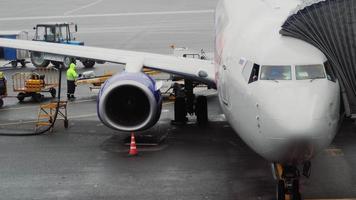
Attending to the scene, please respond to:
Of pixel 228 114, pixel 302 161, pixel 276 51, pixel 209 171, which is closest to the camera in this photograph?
pixel 302 161

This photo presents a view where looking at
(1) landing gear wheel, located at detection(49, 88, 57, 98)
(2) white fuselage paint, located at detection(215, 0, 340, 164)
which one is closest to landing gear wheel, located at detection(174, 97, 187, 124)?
(2) white fuselage paint, located at detection(215, 0, 340, 164)

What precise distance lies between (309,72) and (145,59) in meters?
8.85

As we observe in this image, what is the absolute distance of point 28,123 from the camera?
67.6ft

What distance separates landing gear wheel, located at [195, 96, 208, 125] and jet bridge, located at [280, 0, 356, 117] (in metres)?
8.18

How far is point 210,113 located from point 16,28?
33.0 m

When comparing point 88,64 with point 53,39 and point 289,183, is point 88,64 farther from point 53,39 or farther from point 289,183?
point 289,183

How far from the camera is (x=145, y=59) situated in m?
19.2

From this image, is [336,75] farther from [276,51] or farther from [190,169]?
[190,169]

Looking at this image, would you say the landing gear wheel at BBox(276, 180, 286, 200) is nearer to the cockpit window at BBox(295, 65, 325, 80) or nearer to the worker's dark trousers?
the cockpit window at BBox(295, 65, 325, 80)

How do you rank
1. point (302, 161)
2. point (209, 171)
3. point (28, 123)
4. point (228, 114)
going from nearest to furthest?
1. point (302, 161)
2. point (228, 114)
3. point (209, 171)
4. point (28, 123)

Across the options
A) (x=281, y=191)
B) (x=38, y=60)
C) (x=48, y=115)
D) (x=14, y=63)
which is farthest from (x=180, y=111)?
(x=14, y=63)

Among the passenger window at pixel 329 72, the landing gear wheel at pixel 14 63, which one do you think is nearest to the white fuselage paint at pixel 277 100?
the passenger window at pixel 329 72

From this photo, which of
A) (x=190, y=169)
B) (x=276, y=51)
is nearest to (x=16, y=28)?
(x=190, y=169)

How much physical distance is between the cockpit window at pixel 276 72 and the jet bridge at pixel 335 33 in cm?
74
